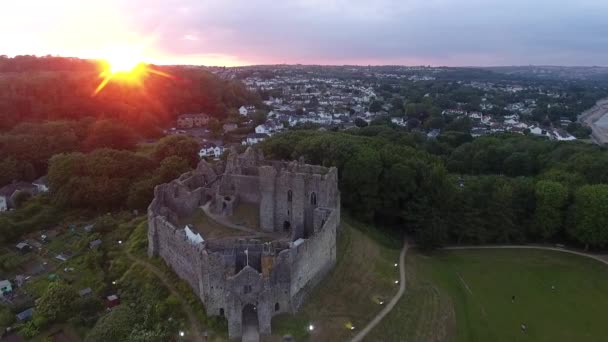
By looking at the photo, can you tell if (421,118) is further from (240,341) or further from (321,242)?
(240,341)

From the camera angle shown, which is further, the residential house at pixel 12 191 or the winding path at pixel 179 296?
the residential house at pixel 12 191

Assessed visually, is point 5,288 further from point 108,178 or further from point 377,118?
point 377,118

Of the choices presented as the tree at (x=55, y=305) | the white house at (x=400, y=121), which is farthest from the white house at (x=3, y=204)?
the white house at (x=400, y=121)

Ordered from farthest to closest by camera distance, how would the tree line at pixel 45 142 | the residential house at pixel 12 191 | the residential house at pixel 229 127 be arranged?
the residential house at pixel 229 127 → the tree line at pixel 45 142 → the residential house at pixel 12 191

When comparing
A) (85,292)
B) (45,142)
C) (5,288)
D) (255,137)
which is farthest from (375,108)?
(5,288)

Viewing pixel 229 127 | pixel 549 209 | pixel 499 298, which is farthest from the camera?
pixel 229 127

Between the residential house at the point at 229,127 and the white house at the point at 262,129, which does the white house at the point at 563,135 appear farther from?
the residential house at the point at 229,127

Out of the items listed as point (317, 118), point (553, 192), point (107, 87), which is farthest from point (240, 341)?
point (317, 118)
